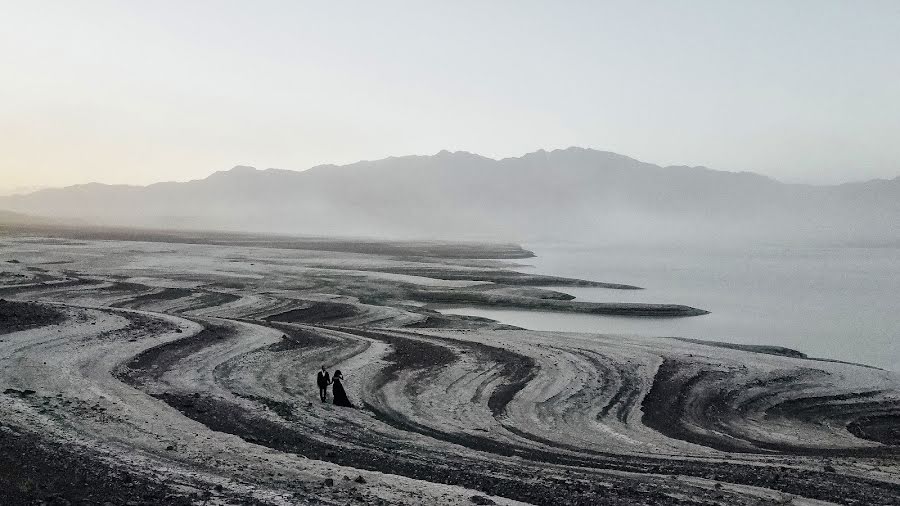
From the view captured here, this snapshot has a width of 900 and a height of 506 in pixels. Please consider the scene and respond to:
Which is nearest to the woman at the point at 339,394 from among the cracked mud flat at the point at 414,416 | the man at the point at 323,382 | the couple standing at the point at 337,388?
the couple standing at the point at 337,388

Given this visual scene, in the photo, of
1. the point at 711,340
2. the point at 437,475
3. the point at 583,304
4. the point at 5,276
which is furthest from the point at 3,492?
the point at 5,276

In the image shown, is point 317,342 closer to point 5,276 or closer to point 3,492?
point 3,492

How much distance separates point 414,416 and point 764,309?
52964 mm

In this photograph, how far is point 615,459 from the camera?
19.0 metres

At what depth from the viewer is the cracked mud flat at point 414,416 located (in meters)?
15.2

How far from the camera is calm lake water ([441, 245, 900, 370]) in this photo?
47.8 meters

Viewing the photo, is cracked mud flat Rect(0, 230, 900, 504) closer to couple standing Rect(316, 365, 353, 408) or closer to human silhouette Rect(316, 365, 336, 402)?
couple standing Rect(316, 365, 353, 408)

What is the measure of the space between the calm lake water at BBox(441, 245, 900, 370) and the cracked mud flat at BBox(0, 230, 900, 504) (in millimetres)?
7193

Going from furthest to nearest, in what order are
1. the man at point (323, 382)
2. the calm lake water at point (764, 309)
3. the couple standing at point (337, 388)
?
the calm lake water at point (764, 309), the man at point (323, 382), the couple standing at point (337, 388)

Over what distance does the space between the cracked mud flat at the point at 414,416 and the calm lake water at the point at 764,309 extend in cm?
719

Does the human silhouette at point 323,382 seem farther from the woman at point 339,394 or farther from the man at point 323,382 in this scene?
the woman at point 339,394

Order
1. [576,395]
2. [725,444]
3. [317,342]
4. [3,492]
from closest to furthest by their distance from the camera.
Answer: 1. [3,492]
2. [725,444]
3. [576,395]
4. [317,342]

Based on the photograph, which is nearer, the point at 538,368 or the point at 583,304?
the point at 538,368

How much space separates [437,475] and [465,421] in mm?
7417
